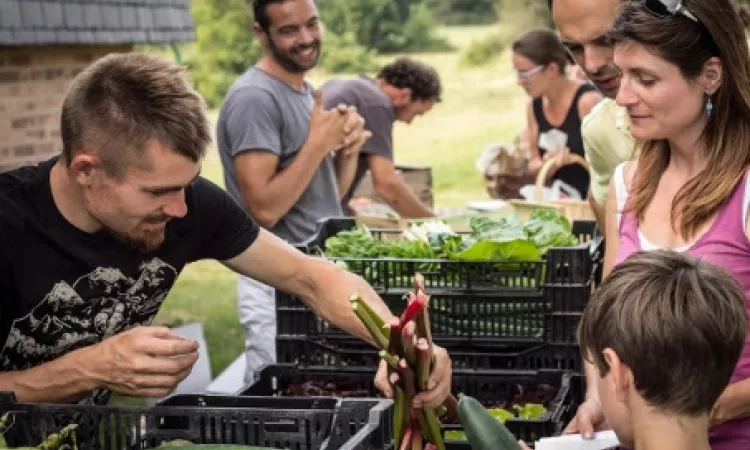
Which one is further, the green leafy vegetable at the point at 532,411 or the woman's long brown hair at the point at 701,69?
the green leafy vegetable at the point at 532,411

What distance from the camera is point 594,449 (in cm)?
296

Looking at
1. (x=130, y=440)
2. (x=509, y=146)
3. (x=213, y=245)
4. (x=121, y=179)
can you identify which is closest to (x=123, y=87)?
(x=121, y=179)

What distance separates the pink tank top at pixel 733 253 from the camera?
3.22 metres

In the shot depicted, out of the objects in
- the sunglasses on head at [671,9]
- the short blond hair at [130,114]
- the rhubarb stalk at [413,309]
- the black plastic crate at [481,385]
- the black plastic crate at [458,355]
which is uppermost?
the sunglasses on head at [671,9]

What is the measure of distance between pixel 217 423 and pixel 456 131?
67.0ft

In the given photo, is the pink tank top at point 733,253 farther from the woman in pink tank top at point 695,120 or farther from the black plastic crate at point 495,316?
the black plastic crate at point 495,316

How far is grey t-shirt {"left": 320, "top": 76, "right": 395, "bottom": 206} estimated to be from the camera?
701 cm

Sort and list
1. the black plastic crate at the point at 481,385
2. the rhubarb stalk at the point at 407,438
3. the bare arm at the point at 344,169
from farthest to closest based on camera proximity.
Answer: the bare arm at the point at 344,169
the black plastic crate at the point at 481,385
the rhubarb stalk at the point at 407,438

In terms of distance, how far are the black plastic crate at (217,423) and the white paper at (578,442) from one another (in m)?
0.35

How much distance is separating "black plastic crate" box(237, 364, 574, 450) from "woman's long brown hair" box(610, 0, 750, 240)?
659 millimetres

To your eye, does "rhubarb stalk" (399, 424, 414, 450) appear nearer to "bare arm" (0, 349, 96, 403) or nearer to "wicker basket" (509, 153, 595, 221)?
"bare arm" (0, 349, 96, 403)

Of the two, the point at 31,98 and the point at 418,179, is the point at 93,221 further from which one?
the point at 31,98

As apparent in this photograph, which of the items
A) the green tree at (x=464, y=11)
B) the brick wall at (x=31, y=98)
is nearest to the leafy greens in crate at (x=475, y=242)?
the brick wall at (x=31, y=98)

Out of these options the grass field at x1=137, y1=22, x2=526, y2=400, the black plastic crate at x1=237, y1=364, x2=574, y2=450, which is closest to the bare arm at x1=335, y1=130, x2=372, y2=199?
the black plastic crate at x1=237, y1=364, x2=574, y2=450
